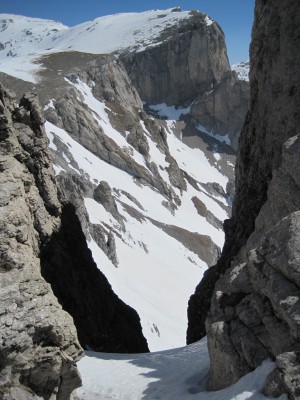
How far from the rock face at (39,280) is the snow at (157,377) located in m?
3.93

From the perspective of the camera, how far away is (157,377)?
1984cm

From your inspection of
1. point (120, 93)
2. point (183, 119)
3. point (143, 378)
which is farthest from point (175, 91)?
point (143, 378)

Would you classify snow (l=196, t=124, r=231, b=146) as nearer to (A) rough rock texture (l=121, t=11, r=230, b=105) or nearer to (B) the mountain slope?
(B) the mountain slope

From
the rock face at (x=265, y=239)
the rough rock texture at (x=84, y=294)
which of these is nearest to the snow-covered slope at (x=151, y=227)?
the rough rock texture at (x=84, y=294)

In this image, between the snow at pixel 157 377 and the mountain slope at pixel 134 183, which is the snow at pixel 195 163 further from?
the snow at pixel 157 377

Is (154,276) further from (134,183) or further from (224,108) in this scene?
(224,108)

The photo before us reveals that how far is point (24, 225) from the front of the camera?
59.3 ft

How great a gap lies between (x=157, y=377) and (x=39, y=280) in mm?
7366

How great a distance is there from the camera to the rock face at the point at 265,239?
13836 mm

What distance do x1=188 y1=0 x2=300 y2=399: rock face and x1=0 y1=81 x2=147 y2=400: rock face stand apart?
4.95 metres

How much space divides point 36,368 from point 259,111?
20.1 m

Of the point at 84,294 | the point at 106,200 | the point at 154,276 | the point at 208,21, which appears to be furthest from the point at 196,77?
the point at 84,294

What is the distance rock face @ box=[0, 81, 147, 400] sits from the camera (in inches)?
544

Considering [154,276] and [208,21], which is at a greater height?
[208,21]
